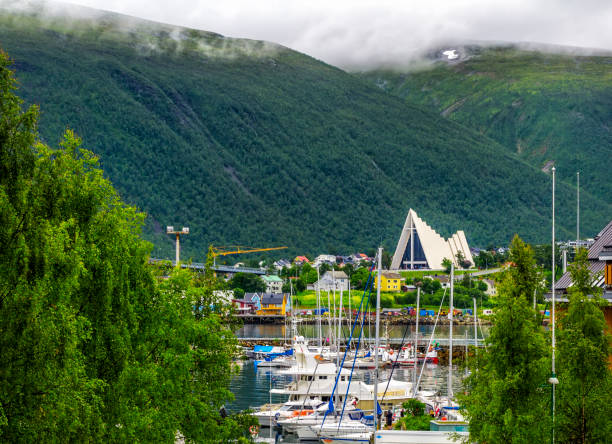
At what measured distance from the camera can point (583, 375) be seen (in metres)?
19.4

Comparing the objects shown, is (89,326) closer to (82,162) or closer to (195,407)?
(82,162)

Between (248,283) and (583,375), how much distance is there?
422ft

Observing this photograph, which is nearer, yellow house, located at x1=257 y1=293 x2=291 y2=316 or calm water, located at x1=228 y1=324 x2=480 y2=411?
calm water, located at x1=228 y1=324 x2=480 y2=411

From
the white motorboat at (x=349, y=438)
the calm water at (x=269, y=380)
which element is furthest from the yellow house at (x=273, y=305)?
the white motorboat at (x=349, y=438)

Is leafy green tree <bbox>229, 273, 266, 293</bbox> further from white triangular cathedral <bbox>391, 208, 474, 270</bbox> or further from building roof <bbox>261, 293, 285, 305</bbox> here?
white triangular cathedral <bbox>391, 208, 474, 270</bbox>

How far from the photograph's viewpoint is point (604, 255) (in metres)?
22.4

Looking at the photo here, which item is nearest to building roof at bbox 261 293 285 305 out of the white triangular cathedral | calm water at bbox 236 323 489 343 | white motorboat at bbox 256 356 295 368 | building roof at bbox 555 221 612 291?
calm water at bbox 236 323 489 343

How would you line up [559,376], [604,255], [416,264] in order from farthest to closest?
1. [416,264]
2. [604,255]
3. [559,376]

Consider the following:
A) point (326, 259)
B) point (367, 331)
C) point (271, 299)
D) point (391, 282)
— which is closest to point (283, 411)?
point (367, 331)

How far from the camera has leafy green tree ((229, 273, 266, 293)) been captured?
14612 cm

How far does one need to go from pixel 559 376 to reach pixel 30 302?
10.8 metres

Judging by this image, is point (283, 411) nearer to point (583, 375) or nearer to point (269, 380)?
point (269, 380)

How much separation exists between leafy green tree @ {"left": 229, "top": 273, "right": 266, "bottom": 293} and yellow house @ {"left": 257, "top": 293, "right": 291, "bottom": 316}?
11302 millimetres

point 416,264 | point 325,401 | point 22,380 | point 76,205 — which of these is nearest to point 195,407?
point 76,205
